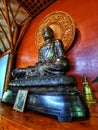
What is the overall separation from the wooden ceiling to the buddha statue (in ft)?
3.74

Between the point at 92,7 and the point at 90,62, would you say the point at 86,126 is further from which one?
the point at 92,7

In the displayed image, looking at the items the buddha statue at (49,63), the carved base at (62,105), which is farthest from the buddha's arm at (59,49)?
the carved base at (62,105)

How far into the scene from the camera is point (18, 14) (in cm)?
338

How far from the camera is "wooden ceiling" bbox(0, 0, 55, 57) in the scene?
3.00 metres

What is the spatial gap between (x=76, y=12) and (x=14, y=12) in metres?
1.65

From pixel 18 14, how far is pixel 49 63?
2199mm

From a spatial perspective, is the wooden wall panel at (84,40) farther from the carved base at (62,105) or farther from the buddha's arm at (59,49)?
the carved base at (62,105)

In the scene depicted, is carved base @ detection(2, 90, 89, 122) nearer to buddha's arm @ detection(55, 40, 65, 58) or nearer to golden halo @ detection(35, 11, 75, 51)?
buddha's arm @ detection(55, 40, 65, 58)

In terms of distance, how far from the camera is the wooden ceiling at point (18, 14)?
118 inches

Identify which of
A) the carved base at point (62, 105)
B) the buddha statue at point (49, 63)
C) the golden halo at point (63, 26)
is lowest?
the carved base at point (62, 105)

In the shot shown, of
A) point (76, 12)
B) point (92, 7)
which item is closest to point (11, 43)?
point (76, 12)

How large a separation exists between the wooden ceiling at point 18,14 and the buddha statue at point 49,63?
114 centimetres

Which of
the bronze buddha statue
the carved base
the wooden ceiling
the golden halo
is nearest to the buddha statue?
the bronze buddha statue

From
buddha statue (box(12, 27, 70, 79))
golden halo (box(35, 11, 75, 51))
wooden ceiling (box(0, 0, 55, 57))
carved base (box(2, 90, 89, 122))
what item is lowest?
carved base (box(2, 90, 89, 122))
